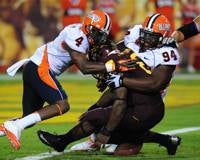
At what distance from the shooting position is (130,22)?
20.0 m

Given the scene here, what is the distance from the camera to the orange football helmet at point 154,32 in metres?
8.04

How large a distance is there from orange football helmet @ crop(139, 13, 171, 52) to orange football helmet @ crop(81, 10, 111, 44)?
355mm

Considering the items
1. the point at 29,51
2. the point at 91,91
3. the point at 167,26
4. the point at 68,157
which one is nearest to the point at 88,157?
the point at 68,157

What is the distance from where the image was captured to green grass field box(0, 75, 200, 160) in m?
8.12

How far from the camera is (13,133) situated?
789 cm

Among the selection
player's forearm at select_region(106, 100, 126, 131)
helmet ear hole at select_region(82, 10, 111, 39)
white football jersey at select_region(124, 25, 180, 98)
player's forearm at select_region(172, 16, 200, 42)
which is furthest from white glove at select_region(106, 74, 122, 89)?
player's forearm at select_region(172, 16, 200, 42)

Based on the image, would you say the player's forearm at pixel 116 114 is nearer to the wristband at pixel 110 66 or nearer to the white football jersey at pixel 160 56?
the wristband at pixel 110 66

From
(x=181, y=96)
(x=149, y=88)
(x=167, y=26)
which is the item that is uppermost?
(x=167, y=26)

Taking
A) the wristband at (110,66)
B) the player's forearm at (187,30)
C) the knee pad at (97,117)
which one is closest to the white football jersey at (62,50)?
the wristband at (110,66)

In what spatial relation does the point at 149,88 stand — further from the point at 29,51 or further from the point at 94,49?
the point at 29,51

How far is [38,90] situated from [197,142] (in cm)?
178

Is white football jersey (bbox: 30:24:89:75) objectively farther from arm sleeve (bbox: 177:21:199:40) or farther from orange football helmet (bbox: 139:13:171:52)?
arm sleeve (bbox: 177:21:199:40)

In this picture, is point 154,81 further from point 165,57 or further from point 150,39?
point 150,39

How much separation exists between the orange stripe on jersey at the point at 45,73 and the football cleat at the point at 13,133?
525 mm
